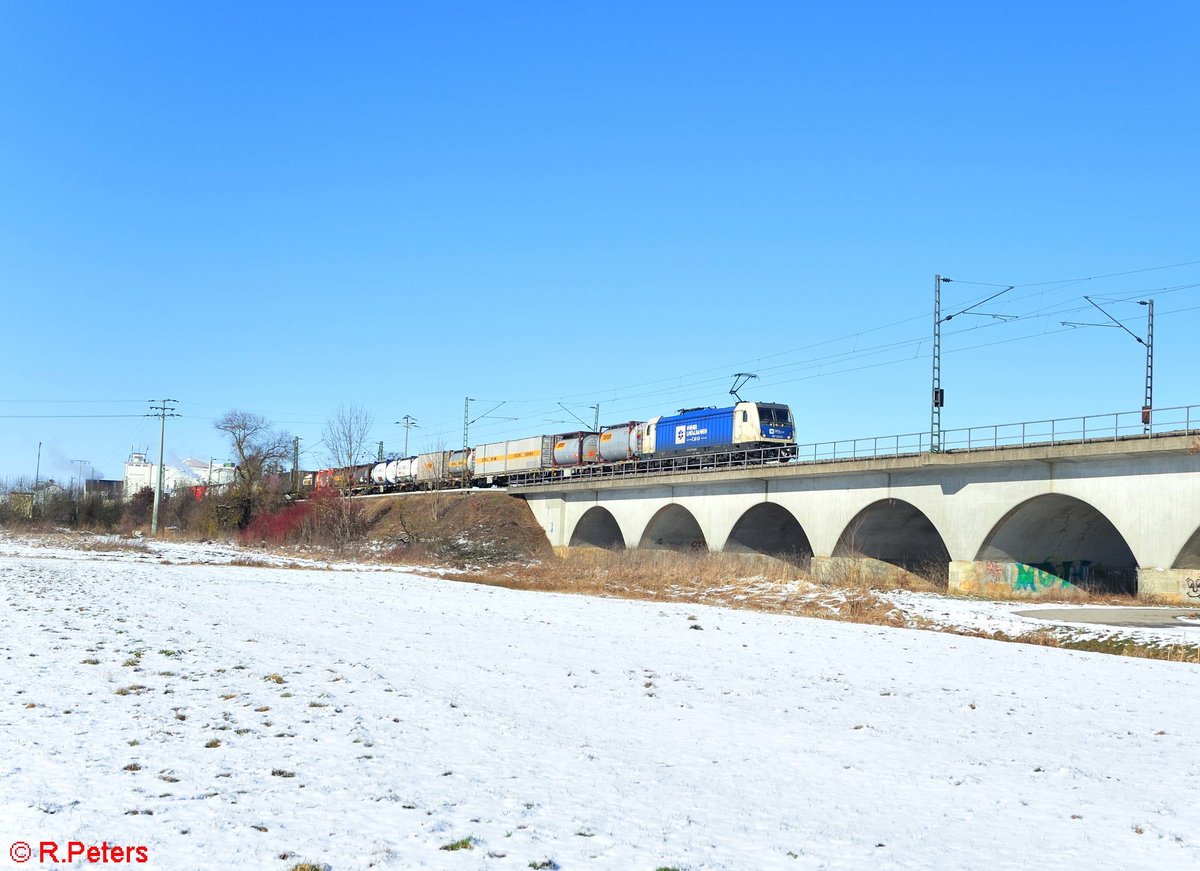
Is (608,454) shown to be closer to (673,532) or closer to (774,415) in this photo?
(673,532)

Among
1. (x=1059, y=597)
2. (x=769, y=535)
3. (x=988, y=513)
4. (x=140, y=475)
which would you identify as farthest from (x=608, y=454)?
(x=140, y=475)

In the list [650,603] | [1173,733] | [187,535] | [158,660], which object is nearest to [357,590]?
[650,603]

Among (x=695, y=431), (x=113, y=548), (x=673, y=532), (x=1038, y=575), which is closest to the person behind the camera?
(x=1038, y=575)

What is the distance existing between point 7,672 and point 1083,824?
12723 millimetres

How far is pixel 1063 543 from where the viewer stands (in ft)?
126

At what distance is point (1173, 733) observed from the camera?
1294cm

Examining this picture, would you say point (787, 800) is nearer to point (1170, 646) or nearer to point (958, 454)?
point (1170, 646)

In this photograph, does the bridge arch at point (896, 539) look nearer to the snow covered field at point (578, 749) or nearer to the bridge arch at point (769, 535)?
the bridge arch at point (769, 535)

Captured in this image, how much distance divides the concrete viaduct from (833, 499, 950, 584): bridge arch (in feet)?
0.20

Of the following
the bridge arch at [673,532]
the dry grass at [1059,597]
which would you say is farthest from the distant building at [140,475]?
the dry grass at [1059,597]

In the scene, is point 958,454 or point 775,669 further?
point 958,454

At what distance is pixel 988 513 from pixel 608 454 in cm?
3366

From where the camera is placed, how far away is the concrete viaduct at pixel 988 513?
3127 centimetres

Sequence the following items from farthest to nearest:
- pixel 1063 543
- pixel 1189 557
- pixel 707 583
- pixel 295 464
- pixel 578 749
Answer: pixel 295 464, pixel 707 583, pixel 1063 543, pixel 1189 557, pixel 578 749
